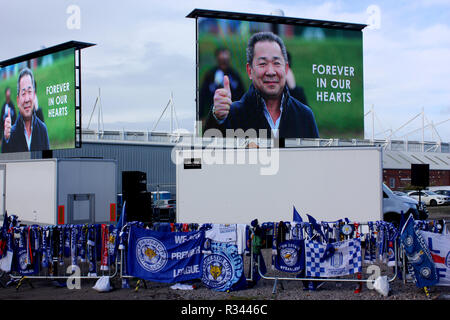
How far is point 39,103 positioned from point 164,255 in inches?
474

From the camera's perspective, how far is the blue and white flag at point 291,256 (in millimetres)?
9789

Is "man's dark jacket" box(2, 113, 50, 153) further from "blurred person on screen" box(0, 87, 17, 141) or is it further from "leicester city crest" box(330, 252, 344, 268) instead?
"leicester city crest" box(330, 252, 344, 268)

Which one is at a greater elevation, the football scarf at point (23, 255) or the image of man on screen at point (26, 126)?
the image of man on screen at point (26, 126)

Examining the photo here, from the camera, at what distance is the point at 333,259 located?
383 inches

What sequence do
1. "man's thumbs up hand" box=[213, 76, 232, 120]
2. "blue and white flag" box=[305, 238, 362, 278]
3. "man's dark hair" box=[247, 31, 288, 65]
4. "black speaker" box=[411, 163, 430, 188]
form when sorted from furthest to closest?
1. "black speaker" box=[411, 163, 430, 188]
2. "man's dark hair" box=[247, 31, 288, 65]
3. "man's thumbs up hand" box=[213, 76, 232, 120]
4. "blue and white flag" box=[305, 238, 362, 278]

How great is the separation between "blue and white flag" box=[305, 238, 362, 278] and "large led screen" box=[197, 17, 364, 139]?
269 inches

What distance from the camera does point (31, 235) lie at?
10.4m

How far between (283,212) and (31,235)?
6.61m

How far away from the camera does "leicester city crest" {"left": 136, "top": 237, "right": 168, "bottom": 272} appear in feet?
32.9

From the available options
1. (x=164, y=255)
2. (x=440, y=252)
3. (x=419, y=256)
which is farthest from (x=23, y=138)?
(x=440, y=252)

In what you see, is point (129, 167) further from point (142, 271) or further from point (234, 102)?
point (142, 271)

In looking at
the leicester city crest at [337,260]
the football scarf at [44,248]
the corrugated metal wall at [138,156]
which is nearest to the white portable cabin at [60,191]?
the football scarf at [44,248]

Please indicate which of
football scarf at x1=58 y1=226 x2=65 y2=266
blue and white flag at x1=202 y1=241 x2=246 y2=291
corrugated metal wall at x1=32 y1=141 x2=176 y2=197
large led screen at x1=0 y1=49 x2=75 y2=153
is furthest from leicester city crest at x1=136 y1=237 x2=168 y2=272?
corrugated metal wall at x1=32 y1=141 x2=176 y2=197

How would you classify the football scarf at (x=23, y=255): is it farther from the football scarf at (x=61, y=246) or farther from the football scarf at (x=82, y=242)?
the football scarf at (x=82, y=242)
